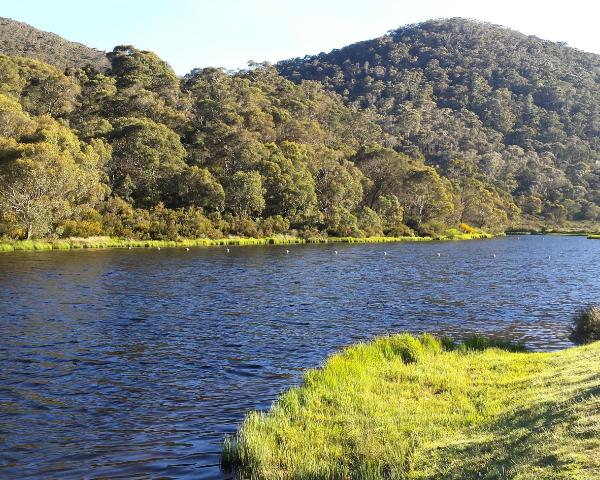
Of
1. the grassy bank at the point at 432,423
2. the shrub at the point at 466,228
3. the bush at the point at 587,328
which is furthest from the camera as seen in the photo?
the shrub at the point at 466,228

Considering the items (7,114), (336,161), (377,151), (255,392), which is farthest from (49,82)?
(255,392)

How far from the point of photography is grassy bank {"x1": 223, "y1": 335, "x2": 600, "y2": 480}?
893cm

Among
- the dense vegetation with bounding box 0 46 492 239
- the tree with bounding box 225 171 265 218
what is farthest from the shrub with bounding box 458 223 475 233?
the tree with bounding box 225 171 265 218

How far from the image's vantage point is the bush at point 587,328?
21739 mm

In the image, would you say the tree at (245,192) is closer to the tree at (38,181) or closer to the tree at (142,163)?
the tree at (142,163)

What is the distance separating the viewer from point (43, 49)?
16638 centimetres

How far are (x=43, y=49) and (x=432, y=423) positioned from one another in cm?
18274

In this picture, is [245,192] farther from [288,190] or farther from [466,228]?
[466,228]

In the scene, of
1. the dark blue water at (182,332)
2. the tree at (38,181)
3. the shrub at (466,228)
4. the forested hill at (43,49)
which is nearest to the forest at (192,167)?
the tree at (38,181)

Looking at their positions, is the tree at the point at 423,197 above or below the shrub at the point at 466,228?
above

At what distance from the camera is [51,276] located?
134 ft

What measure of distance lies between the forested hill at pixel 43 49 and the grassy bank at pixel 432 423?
145m

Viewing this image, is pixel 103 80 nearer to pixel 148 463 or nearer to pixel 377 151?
pixel 377 151

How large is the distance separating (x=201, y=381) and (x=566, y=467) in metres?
11.2
